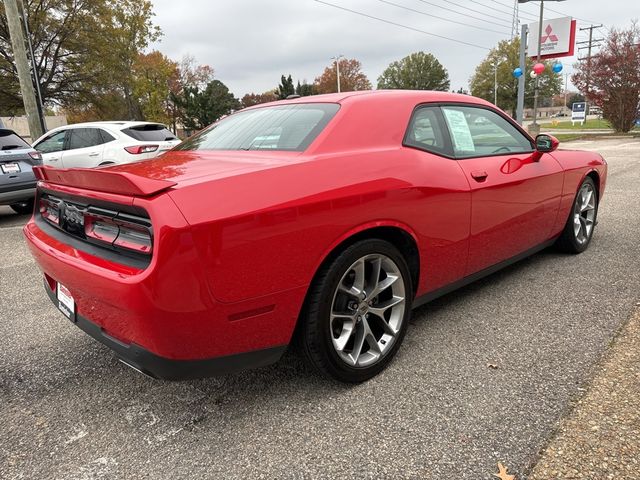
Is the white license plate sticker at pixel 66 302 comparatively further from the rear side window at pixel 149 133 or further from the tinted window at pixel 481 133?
the rear side window at pixel 149 133

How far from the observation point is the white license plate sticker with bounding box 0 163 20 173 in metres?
6.71

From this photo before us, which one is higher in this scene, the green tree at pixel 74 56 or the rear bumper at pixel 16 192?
the green tree at pixel 74 56

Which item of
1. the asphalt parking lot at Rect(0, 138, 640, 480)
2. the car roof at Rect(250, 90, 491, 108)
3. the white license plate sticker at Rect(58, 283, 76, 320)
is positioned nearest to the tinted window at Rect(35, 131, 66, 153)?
the asphalt parking lot at Rect(0, 138, 640, 480)

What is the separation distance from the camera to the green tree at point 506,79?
6881 centimetres

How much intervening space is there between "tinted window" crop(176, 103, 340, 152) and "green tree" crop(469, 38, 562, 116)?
71.9m

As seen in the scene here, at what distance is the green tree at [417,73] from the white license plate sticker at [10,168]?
78409 mm

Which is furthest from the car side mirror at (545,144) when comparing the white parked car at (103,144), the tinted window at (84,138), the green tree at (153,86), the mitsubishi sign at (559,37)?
the green tree at (153,86)

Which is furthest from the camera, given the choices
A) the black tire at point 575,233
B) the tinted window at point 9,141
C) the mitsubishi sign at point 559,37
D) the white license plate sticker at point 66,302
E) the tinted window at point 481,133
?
the mitsubishi sign at point 559,37

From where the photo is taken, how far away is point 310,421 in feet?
6.77

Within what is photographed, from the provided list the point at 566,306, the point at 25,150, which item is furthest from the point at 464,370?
the point at 25,150

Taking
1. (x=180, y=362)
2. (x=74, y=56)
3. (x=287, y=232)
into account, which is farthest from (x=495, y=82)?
(x=180, y=362)

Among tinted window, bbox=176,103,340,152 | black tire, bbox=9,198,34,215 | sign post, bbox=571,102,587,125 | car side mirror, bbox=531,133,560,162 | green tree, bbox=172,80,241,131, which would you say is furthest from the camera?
green tree, bbox=172,80,241,131

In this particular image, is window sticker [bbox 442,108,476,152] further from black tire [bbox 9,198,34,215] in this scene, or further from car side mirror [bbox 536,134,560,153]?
black tire [bbox 9,198,34,215]

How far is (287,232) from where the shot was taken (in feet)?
6.21
